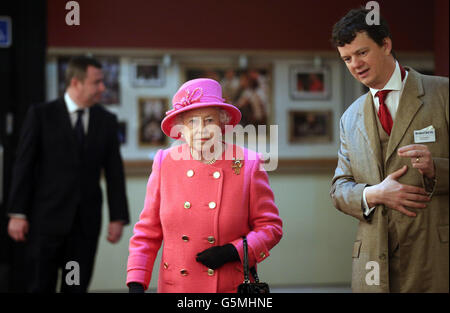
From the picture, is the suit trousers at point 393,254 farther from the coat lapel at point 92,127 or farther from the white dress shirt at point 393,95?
the coat lapel at point 92,127

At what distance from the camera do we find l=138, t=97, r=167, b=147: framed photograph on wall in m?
2.57

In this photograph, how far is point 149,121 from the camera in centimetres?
278

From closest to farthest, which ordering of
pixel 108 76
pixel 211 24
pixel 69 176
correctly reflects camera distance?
pixel 211 24 < pixel 69 176 < pixel 108 76

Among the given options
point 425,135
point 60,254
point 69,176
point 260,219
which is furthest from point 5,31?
point 425,135

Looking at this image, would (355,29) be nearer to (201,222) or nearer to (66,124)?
(201,222)

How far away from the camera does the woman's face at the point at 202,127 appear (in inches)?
70.4

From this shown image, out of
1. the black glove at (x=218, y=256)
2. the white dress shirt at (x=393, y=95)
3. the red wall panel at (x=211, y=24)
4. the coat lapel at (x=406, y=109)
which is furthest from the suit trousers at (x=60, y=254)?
the coat lapel at (x=406, y=109)

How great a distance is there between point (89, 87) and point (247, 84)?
0.72 meters

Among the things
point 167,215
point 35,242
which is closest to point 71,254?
point 35,242

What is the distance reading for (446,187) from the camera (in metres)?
1.76

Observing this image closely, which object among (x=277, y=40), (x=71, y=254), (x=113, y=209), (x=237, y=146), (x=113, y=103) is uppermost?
(x=277, y=40)

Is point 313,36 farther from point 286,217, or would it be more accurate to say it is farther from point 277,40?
point 286,217

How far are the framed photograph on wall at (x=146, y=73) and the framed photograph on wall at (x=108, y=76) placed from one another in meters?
0.08

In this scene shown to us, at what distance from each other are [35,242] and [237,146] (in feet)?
4.58
